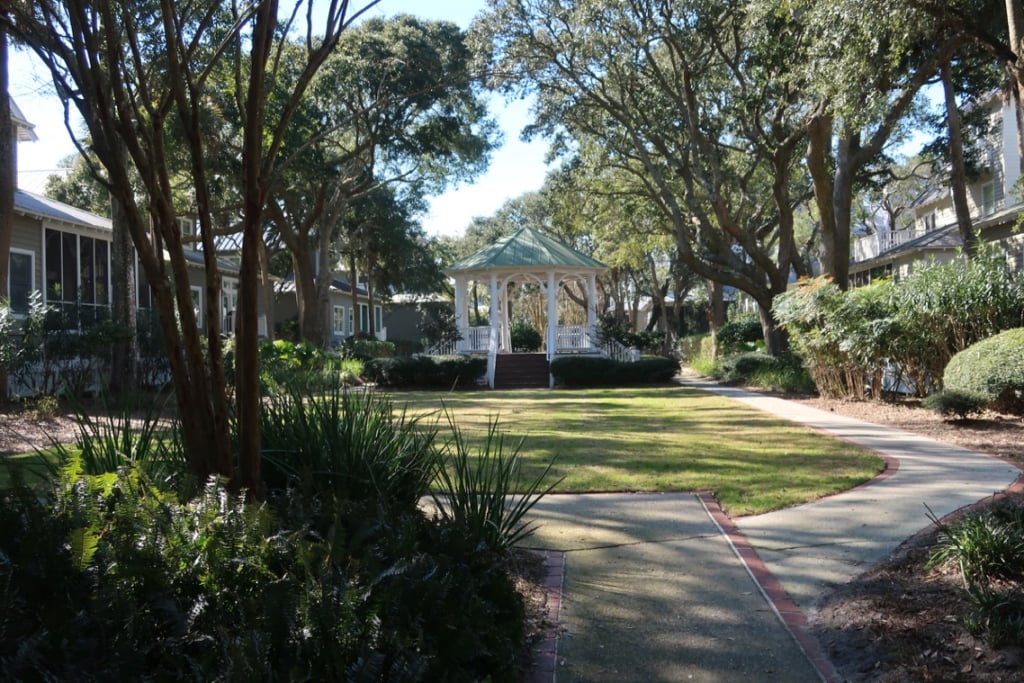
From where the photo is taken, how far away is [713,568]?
18.4 feet

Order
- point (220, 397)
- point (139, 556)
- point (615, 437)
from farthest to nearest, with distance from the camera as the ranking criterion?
point (615, 437), point (220, 397), point (139, 556)

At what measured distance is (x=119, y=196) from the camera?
4.54 metres

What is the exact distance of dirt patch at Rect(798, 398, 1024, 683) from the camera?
3.83 metres

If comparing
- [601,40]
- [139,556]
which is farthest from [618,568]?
[601,40]

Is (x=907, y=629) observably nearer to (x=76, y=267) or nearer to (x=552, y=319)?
(x=76, y=267)

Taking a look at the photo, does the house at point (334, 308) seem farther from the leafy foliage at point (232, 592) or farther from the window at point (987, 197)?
the leafy foliage at point (232, 592)

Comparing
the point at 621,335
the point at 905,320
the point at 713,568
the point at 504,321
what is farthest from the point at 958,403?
the point at 504,321

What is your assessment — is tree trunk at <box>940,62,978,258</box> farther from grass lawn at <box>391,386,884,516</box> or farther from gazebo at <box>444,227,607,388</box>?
gazebo at <box>444,227,607,388</box>

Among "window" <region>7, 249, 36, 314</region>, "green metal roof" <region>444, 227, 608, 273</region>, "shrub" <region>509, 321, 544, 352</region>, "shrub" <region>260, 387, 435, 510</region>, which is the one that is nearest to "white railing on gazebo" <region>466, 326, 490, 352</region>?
"green metal roof" <region>444, 227, 608, 273</region>

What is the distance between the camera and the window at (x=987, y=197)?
30.0 m

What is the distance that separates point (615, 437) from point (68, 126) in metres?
8.53

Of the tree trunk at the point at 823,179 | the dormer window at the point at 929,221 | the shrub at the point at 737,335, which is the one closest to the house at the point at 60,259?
the tree trunk at the point at 823,179

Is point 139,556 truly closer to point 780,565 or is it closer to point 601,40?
point 780,565

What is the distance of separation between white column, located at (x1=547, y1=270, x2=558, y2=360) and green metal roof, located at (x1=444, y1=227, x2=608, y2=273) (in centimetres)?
61
